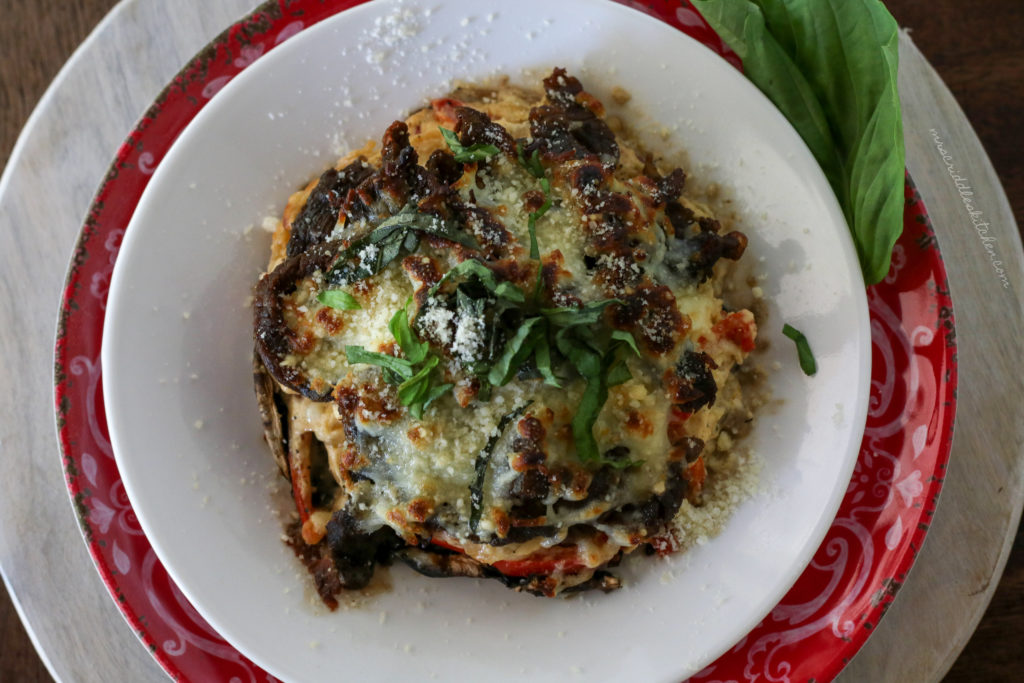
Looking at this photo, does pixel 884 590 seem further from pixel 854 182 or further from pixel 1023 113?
pixel 1023 113

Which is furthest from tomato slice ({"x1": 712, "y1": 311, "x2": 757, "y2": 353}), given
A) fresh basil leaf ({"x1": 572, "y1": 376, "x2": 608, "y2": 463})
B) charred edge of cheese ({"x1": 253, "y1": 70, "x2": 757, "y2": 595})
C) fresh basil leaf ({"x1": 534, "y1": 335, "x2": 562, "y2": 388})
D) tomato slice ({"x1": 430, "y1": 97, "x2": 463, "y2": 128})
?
tomato slice ({"x1": 430, "y1": 97, "x2": 463, "y2": 128})

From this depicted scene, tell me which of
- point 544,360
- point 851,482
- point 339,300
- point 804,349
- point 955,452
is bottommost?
point 955,452

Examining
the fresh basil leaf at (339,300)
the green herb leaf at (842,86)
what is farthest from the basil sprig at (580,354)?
the green herb leaf at (842,86)

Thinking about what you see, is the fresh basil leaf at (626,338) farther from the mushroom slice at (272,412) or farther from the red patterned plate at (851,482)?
the mushroom slice at (272,412)

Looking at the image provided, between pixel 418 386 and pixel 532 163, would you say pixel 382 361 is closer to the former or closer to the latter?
pixel 418 386

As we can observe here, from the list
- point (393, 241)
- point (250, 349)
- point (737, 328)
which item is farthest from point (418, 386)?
point (737, 328)

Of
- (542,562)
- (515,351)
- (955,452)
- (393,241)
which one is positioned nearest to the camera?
(515,351)

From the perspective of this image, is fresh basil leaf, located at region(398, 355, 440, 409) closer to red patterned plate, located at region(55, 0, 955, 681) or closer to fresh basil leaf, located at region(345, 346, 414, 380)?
fresh basil leaf, located at region(345, 346, 414, 380)
